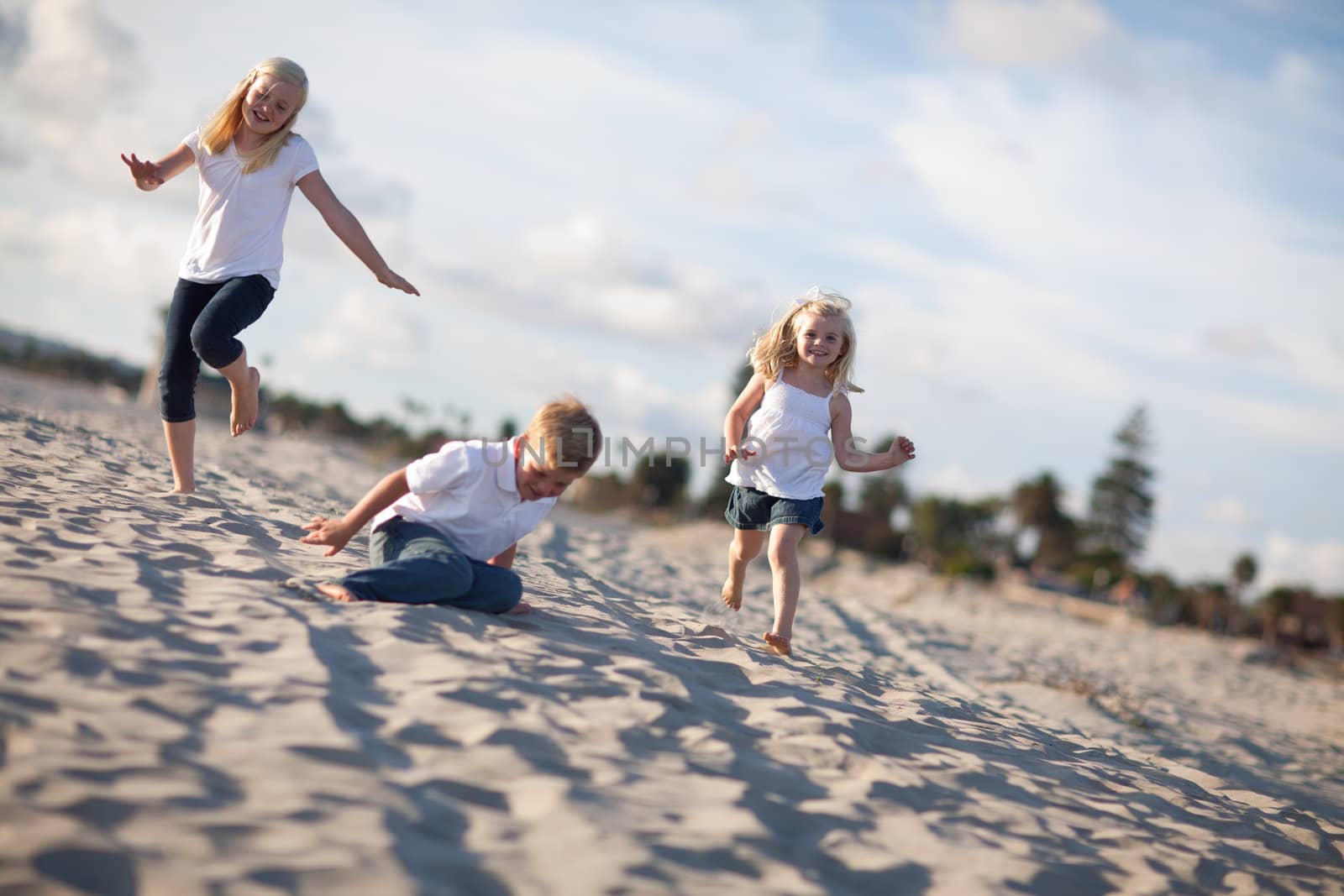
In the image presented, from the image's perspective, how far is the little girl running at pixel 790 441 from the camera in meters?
4.55

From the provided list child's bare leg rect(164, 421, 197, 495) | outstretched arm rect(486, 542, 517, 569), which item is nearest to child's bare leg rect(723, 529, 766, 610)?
outstretched arm rect(486, 542, 517, 569)

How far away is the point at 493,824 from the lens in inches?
88.5

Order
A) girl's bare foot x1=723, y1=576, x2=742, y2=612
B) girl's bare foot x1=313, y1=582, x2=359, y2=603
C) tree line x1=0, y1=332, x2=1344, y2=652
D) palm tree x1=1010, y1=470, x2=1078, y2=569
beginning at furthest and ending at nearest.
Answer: palm tree x1=1010, y1=470, x2=1078, y2=569, tree line x1=0, y1=332, x2=1344, y2=652, girl's bare foot x1=723, y1=576, x2=742, y2=612, girl's bare foot x1=313, y1=582, x2=359, y2=603

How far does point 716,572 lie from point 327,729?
30.6ft

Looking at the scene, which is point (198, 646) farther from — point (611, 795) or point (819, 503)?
point (819, 503)

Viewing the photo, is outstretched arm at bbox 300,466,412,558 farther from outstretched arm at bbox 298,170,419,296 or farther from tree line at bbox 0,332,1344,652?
tree line at bbox 0,332,1344,652

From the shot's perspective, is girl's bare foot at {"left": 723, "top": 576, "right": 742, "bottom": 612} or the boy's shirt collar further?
girl's bare foot at {"left": 723, "top": 576, "right": 742, "bottom": 612}

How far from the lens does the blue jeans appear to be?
361 centimetres

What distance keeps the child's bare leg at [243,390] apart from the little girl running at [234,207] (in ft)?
0.04

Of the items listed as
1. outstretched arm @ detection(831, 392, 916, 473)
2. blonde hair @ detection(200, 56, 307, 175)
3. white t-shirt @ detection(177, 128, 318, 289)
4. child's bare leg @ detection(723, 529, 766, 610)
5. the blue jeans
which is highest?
blonde hair @ detection(200, 56, 307, 175)

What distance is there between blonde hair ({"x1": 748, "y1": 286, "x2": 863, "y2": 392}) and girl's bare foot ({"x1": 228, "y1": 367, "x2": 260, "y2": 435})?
2.43 meters

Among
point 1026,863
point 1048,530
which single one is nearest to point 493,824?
point 1026,863

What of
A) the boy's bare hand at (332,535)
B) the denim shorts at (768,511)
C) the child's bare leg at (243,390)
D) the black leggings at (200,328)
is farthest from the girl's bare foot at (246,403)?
the denim shorts at (768,511)

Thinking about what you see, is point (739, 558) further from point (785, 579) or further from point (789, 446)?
point (789, 446)
